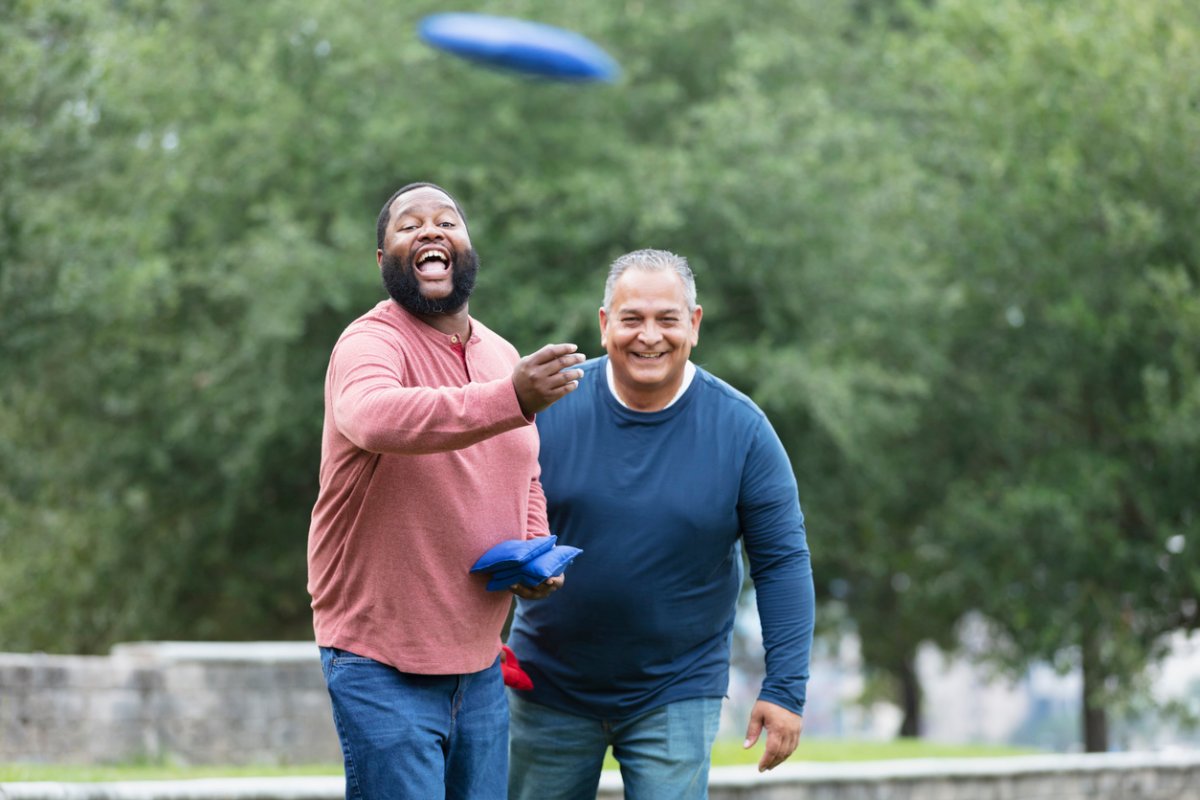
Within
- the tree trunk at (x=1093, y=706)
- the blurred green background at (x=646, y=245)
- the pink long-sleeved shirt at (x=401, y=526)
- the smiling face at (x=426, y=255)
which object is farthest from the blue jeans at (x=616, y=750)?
the tree trunk at (x=1093, y=706)

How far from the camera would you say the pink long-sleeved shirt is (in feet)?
12.7

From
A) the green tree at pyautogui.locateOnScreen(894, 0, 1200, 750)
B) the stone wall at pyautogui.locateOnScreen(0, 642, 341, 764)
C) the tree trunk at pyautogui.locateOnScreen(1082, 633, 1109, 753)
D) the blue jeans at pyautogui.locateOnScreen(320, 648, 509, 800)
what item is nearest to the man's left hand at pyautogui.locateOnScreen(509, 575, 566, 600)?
the blue jeans at pyautogui.locateOnScreen(320, 648, 509, 800)

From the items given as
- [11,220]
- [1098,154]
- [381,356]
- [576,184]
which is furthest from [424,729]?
[1098,154]

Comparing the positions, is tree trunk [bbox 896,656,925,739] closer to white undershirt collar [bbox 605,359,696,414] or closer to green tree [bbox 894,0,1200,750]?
green tree [bbox 894,0,1200,750]

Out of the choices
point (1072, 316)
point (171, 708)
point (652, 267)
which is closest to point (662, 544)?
point (652, 267)

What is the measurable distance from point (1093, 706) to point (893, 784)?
11.3m

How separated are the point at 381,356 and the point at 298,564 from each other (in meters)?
16.6

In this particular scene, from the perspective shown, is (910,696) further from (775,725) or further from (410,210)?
(410,210)

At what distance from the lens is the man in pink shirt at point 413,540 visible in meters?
3.87

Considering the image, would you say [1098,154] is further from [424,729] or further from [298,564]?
[424,729]

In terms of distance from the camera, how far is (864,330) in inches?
747

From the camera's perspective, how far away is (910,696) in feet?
92.1

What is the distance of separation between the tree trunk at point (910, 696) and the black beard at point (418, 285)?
24066mm

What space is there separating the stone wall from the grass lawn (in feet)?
1.15
